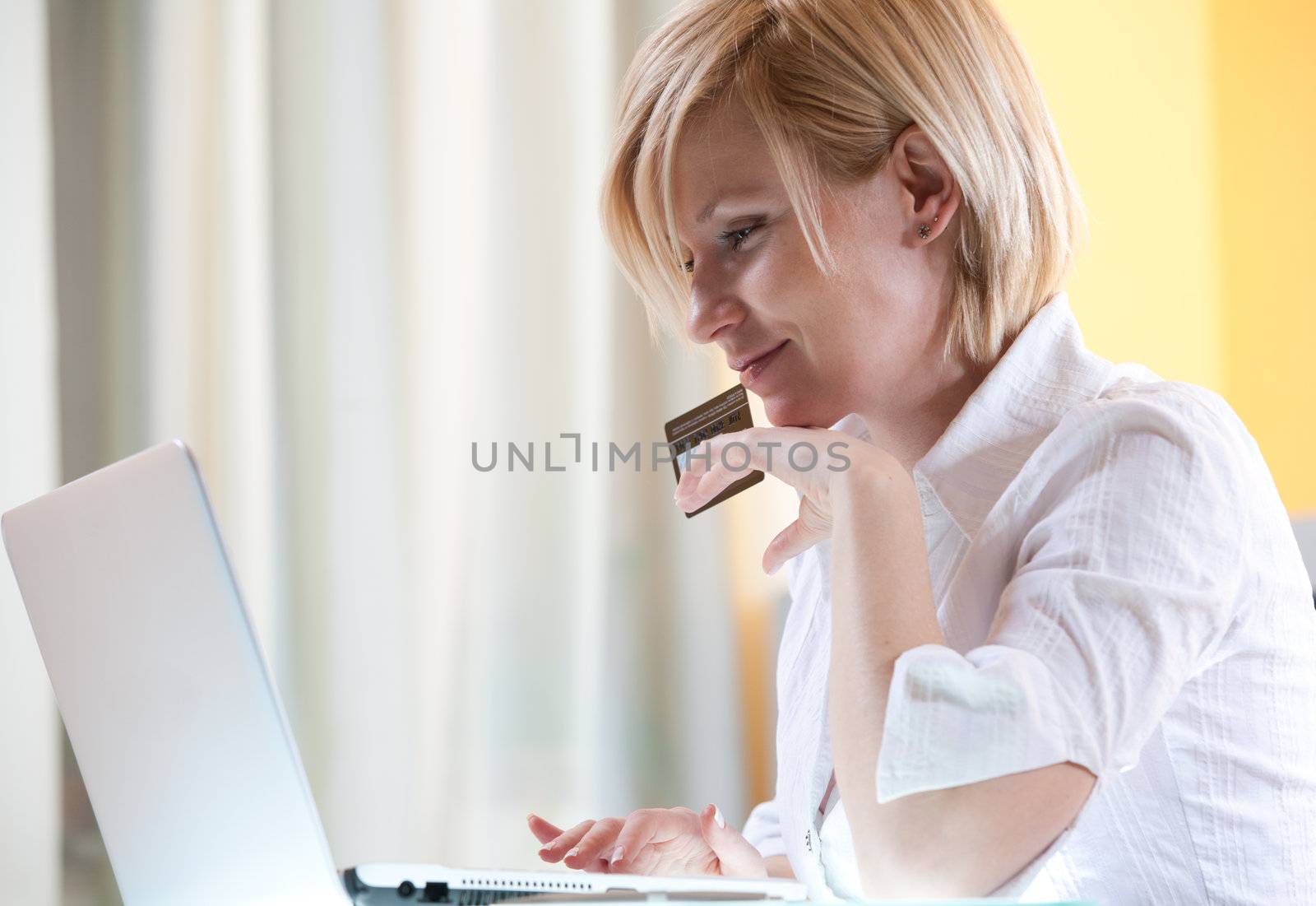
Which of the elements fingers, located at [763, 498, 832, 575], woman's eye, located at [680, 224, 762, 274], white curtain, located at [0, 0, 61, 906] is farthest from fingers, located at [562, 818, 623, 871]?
white curtain, located at [0, 0, 61, 906]

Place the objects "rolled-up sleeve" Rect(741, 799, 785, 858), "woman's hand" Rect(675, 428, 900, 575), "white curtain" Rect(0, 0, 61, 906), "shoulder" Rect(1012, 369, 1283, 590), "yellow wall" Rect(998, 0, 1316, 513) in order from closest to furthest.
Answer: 1. "shoulder" Rect(1012, 369, 1283, 590)
2. "woman's hand" Rect(675, 428, 900, 575)
3. "rolled-up sleeve" Rect(741, 799, 785, 858)
4. "white curtain" Rect(0, 0, 61, 906)
5. "yellow wall" Rect(998, 0, 1316, 513)

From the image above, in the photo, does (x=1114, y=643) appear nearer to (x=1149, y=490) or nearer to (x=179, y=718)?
(x=1149, y=490)

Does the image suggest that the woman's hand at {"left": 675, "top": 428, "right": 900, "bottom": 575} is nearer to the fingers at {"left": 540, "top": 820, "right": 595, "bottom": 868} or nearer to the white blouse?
the white blouse

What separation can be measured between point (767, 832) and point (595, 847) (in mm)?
313

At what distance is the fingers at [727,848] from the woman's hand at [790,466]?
25 centimetres

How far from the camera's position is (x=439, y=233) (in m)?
1.87

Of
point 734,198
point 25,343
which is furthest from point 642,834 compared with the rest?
point 25,343

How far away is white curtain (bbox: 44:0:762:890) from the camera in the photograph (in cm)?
168

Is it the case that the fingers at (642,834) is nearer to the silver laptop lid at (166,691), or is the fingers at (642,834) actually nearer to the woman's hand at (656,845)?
the woman's hand at (656,845)

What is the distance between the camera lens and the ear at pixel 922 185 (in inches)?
37.8

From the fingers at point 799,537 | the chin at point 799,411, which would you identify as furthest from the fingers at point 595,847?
the chin at point 799,411

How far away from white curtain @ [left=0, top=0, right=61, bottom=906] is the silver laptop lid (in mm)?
963

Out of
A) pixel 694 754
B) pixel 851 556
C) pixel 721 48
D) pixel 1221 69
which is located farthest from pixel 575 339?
pixel 1221 69

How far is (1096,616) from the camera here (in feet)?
2.30
